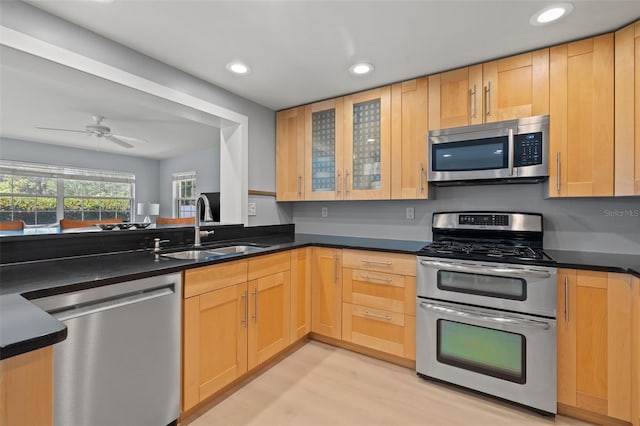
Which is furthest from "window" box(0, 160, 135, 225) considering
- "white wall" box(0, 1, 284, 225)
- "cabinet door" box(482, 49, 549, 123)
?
"cabinet door" box(482, 49, 549, 123)

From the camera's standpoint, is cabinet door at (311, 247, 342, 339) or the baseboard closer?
the baseboard

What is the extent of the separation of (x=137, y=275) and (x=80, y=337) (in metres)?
0.31

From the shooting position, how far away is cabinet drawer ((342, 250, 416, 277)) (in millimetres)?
2225

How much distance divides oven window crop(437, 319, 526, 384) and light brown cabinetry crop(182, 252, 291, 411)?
1202 mm

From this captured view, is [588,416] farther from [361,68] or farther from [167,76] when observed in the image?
[167,76]

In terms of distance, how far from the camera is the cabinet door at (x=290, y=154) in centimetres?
309

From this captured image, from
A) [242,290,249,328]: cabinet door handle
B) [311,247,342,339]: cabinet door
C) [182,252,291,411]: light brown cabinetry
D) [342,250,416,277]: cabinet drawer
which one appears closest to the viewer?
[182,252,291,411]: light brown cabinetry

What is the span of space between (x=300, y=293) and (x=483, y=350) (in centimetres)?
140

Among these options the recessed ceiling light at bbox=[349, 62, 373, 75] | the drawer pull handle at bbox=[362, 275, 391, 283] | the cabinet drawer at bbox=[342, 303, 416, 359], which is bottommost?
the cabinet drawer at bbox=[342, 303, 416, 359]

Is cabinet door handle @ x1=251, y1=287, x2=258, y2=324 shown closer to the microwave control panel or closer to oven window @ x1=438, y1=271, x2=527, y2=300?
oven window @ x1=438, y1=271, x2=527, y2=300

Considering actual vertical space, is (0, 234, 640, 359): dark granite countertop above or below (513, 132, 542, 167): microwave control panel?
below

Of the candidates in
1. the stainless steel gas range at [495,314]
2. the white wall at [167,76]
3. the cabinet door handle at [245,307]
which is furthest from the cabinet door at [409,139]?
the cabinet door handle at [245,307]

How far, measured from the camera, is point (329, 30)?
1821 millimetres

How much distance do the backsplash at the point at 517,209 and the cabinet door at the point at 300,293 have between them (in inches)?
28.2
